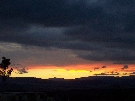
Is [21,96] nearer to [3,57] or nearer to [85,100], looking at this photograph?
[3,57]

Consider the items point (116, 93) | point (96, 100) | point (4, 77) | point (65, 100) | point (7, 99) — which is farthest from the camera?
point (116, 93)

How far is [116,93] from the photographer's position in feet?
525

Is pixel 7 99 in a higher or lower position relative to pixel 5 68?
lower

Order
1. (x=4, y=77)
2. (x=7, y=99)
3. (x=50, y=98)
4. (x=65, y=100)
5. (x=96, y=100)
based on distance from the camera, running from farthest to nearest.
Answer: (x=96, y=100) < (x=65, y=100) < (x=4, y=77) < (x=50, y=98) < (x=7, y=99)

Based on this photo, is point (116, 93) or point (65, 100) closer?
point (65, 100)

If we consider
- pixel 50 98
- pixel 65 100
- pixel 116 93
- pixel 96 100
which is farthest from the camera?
pixel 116 93

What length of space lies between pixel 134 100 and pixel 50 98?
1805 inches

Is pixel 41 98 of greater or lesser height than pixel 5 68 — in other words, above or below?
below

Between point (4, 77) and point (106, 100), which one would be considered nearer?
point (4, 77)

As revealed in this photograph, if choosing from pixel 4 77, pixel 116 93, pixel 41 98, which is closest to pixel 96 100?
pixel 116 93

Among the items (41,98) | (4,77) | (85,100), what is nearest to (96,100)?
(85,100)

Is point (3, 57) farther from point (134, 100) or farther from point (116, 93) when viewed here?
point (116, 93)

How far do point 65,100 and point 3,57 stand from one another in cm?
2615

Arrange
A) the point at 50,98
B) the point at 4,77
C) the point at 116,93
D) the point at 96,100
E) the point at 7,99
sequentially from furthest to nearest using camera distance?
the point at 116,93
the point at 96,100
the point at 4,77
the point at 50,98
the point at 7,99
